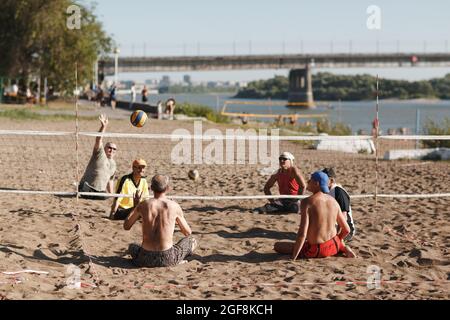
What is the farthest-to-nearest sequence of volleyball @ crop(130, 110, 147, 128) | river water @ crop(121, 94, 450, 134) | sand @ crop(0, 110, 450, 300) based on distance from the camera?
river water @ crop(121, 94, 450, 134)
volleyball @ crop(130, 110, 147, 128)
sand @ crop(0, 110, 450, 300)

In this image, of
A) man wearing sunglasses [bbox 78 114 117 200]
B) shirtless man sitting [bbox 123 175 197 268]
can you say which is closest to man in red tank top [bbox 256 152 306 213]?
man wearing sunglasses [bbox 78 114 117 200]

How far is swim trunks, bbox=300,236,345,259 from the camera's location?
8.28 metres

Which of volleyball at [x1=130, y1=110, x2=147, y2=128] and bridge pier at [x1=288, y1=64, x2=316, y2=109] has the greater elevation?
bridge pier at [x1=288, y1=64, x2=316, y2=109]

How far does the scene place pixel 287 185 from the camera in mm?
10969

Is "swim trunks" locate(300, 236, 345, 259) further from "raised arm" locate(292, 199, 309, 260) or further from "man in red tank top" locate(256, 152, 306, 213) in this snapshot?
"man in red tank top" locate(256, 152, 306, 213)

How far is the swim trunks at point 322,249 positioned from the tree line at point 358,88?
529 feet

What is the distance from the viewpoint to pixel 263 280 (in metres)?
7.46

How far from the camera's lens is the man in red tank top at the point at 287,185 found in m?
10.8

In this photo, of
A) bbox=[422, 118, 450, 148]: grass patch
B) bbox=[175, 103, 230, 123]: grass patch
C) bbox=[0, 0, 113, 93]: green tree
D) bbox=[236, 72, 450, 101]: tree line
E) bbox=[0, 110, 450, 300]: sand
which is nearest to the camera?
bbox=[0, 110, 450, 300]: sand

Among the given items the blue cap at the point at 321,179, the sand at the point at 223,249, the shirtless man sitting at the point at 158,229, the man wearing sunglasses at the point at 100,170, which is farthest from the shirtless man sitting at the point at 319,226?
the man wearing sunglasses at the point at 100,170

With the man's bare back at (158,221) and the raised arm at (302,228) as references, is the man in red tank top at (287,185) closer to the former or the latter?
the raised arm at (302,228)

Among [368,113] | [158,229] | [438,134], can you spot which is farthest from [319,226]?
[368,113]

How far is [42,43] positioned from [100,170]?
130ft

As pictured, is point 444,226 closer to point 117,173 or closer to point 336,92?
point 117,173
